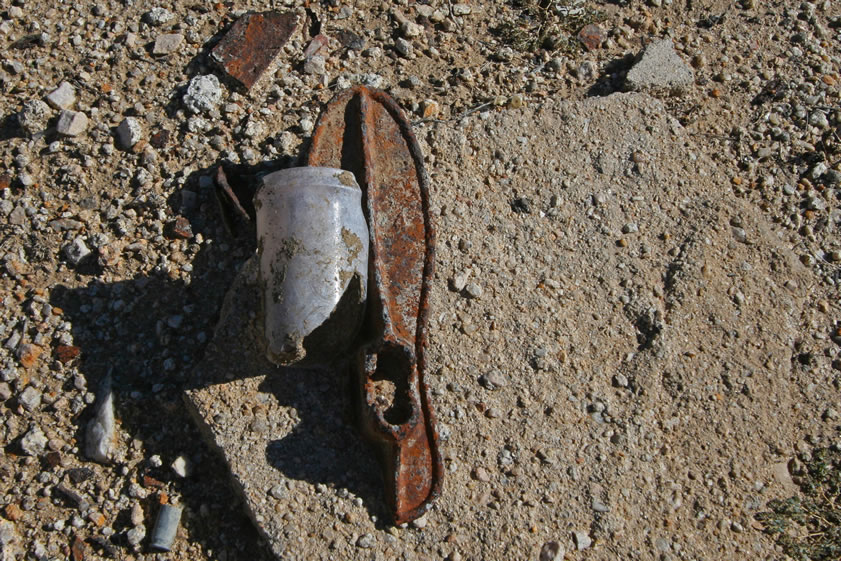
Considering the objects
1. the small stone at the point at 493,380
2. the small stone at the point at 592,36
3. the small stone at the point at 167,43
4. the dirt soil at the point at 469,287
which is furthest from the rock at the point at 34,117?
the small stone at the point at 592,36

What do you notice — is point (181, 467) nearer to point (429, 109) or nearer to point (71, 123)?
point (71, 123)

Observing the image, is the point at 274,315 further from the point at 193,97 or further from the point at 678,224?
the point at 678,224

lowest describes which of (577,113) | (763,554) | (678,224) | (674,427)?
(763,554)

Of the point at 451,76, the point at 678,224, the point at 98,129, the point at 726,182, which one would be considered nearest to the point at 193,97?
the point at 98,129

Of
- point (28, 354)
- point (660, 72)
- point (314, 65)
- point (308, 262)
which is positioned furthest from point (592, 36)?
point (28, 354)

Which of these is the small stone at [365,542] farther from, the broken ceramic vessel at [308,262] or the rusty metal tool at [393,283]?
the broken ceramic vessel at [308,262]

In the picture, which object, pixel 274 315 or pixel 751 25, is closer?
pixel 274 315

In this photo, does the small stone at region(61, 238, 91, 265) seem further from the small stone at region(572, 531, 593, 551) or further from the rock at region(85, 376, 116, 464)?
the small stone at region(572, 531, 593, 551)

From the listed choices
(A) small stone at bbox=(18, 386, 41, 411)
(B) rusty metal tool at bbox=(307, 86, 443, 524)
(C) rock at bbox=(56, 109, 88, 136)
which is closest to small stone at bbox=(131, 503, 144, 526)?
(A) small stone at bbox=(18, 386, 41, 411)
